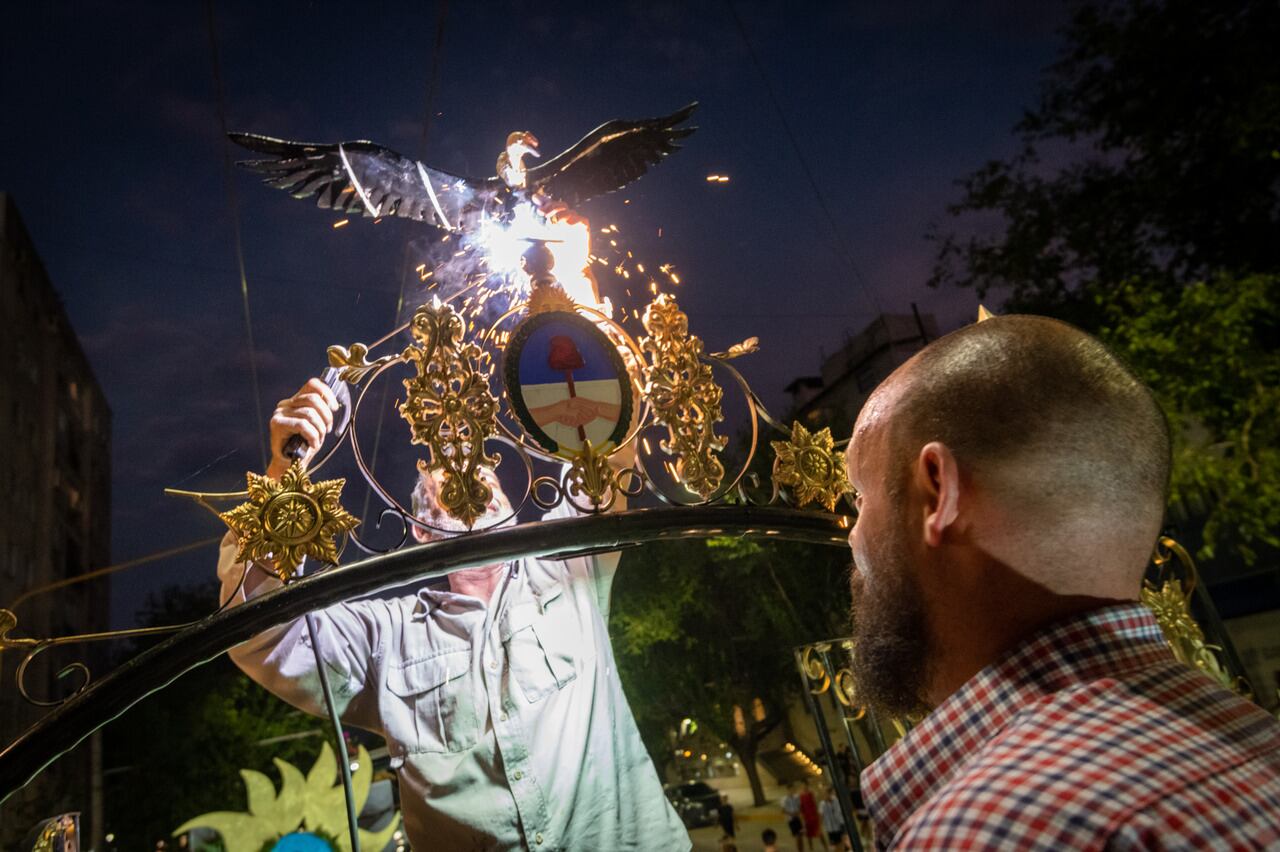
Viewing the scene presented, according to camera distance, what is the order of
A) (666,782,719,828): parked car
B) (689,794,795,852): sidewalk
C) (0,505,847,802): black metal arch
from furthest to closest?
(689,794,795,852): sidewalk → (666,782,719,828): parked car → (0,505,847,802): black metal arch

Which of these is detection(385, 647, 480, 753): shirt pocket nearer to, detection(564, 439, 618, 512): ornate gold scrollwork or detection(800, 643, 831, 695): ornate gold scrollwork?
detection(564, 439, 618, 512): ornate gold scrollwork

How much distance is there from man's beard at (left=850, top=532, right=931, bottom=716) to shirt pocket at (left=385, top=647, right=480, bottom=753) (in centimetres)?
216

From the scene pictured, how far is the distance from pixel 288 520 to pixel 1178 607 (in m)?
3.30

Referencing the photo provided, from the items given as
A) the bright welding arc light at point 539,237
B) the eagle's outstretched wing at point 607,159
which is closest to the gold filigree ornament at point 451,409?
the bright welding arc light at point 539,237

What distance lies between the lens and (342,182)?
119 inches

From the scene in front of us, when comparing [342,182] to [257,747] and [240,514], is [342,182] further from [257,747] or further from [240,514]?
[257,747]

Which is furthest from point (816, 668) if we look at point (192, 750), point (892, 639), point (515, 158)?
point (192, 750)

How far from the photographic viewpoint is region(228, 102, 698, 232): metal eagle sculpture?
295 centimetres

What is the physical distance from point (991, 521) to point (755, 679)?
16.2 metres

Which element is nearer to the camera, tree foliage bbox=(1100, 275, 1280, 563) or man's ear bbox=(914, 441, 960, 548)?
man's ear bbox=(914, 441, 960, 548)

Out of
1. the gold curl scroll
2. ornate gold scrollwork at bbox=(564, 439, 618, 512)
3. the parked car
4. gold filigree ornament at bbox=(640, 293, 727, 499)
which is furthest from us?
the parked car

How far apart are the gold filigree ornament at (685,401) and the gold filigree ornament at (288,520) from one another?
1.06m

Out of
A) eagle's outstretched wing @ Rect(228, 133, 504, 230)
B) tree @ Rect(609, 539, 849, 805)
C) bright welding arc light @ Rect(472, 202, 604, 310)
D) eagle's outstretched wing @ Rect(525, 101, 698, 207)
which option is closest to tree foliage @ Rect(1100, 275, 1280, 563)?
tree @ Rect(609, 539, 849, 805)

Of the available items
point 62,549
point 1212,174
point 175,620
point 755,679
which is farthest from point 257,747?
point 1212,174
